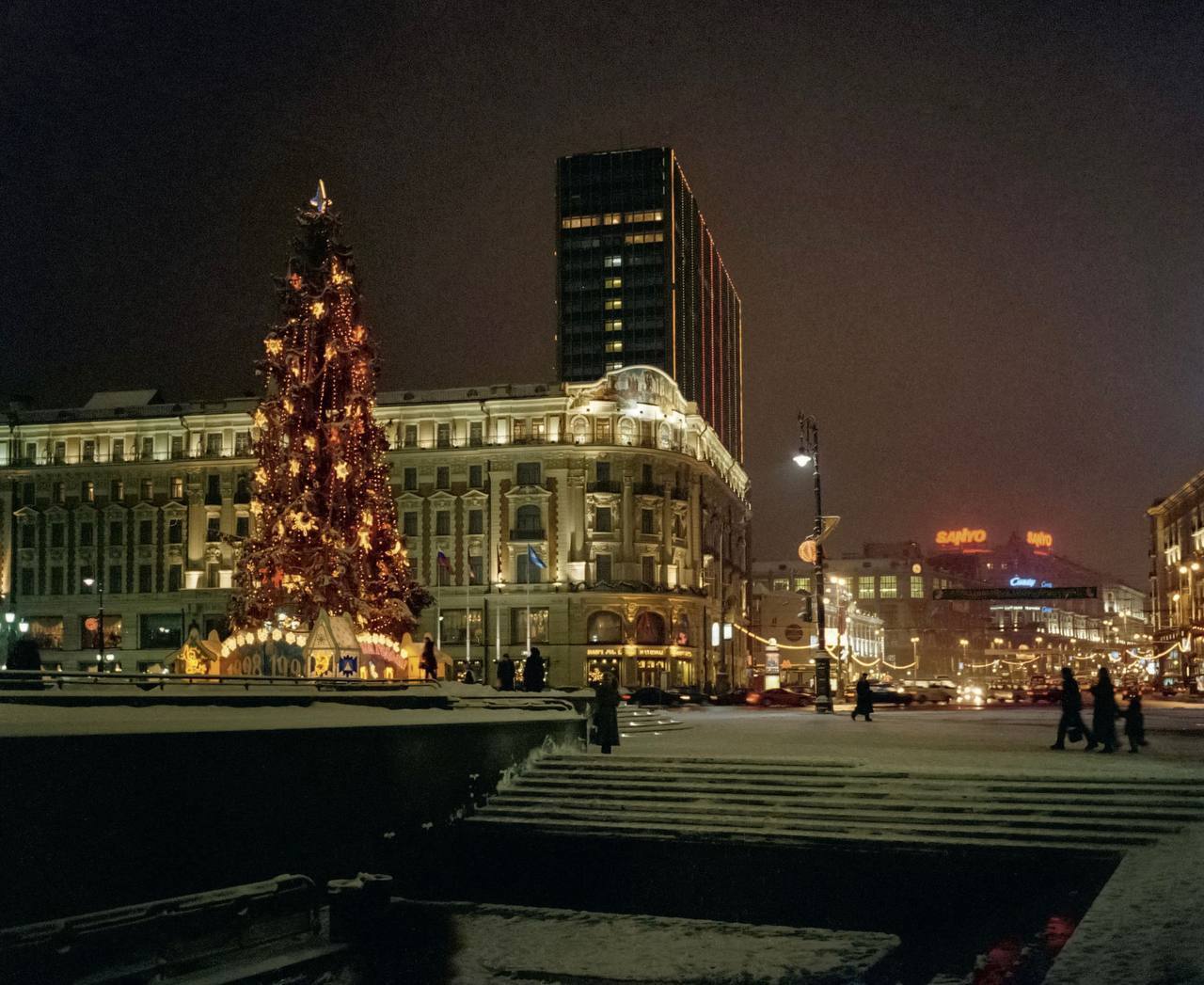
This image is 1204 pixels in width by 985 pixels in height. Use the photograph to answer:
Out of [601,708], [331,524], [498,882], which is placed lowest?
[498,882]

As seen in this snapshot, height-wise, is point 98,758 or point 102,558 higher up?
point 102,558

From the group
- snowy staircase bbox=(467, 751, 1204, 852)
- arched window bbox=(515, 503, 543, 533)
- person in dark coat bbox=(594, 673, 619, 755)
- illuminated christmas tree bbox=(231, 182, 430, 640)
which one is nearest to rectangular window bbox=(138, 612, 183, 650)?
arched window bbox=(515, 503, 543, 533)

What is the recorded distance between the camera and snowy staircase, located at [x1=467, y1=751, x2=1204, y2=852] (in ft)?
55.5

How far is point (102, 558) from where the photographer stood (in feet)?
261

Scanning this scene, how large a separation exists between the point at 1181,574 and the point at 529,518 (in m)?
58.0

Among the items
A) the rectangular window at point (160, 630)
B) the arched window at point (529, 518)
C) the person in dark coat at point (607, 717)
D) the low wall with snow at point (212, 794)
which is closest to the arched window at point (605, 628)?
the arched window at point (529, 518)

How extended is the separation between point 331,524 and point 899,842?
67.6 ft

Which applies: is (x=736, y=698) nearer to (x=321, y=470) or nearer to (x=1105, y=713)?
(x=321, y=470)

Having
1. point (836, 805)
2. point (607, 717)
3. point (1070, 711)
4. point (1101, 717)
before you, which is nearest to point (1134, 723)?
point (1101, 717)

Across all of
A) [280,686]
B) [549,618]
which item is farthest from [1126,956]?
[549,618]

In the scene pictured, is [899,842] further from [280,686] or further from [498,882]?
[280,686]

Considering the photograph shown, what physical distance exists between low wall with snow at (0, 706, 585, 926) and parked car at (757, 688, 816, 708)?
35795 mm

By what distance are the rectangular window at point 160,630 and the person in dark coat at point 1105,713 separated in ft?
209

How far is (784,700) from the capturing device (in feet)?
183
